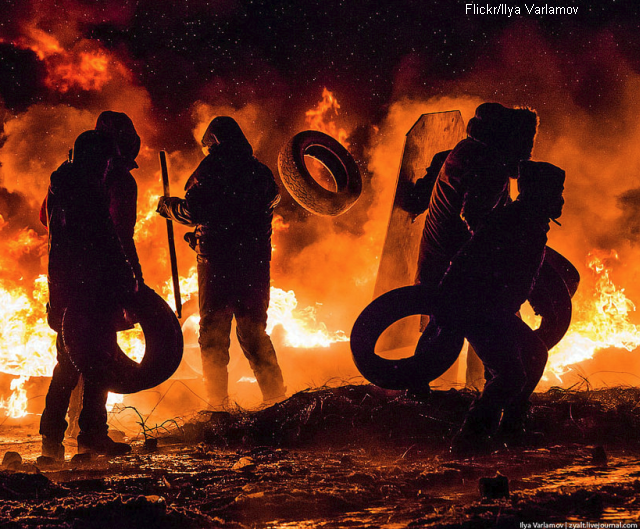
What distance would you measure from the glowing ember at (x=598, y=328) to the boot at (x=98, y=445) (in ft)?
20.0

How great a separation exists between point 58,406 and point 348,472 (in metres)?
2.47

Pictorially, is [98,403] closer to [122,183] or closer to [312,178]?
[122,183]

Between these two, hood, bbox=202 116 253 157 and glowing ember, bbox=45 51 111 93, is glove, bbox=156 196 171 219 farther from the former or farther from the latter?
glowing ember, bbox=45 51 111 93

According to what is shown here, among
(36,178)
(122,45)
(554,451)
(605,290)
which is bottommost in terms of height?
(554,451)

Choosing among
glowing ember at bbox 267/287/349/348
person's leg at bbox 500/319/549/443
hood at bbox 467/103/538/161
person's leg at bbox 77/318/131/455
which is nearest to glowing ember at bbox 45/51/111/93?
glowing ember at bbox 267/287/349/348

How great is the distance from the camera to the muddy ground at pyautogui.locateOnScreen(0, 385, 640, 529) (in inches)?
97.4

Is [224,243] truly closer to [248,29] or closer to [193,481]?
[193,481]

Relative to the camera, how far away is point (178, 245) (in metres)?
10.5

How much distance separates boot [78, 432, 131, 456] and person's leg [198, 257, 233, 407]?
1400mm

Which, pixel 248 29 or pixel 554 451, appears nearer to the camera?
pixel 554 451

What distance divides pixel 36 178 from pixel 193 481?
29.7ft

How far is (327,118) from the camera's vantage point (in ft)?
36.3

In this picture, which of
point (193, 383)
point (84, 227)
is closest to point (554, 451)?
point (84, 227)

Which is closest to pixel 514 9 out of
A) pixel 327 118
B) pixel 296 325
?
pixel 327 118
